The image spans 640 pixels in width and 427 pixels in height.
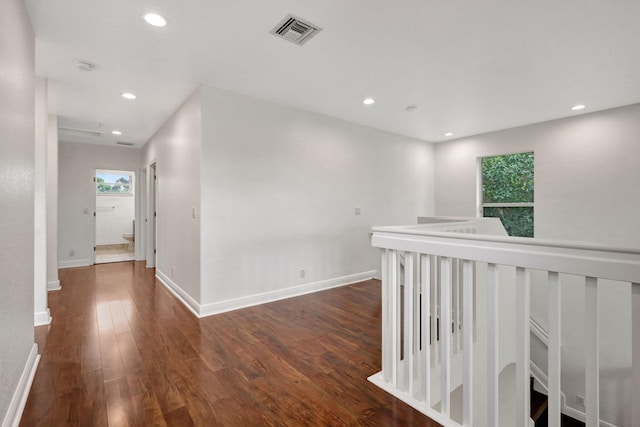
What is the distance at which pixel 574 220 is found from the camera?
4355 mm

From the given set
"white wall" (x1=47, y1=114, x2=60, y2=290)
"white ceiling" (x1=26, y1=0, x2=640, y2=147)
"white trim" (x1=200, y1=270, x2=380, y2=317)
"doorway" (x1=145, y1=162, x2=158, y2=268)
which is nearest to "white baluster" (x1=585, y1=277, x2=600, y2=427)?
"white ceiling" (x1=26, y1=0, x2=640, y2=147)

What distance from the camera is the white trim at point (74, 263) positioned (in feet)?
19.0

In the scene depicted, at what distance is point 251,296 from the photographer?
3.55 metres

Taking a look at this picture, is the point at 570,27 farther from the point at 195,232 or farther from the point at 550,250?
the point at 195,232

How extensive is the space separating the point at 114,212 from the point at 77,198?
314cm

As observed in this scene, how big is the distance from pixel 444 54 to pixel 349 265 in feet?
10.1

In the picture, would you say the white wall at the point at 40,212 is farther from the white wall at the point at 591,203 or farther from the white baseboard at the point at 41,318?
the white wall at the point at 591,203

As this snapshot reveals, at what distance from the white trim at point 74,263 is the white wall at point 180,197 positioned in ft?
7.58

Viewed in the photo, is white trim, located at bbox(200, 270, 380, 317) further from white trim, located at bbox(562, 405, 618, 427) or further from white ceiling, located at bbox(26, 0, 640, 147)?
white trim, located at bbox(562, 405, 618, 427)

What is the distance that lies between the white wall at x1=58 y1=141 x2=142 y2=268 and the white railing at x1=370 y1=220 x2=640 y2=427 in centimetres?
650

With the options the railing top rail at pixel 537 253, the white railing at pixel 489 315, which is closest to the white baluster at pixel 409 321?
the white railing at pixel 489 315

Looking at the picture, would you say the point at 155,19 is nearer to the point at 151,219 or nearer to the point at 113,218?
the point at 151,219

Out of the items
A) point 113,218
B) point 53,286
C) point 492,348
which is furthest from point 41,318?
point 113,218

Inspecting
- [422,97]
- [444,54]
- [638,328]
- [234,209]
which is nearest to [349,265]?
[234,209]
